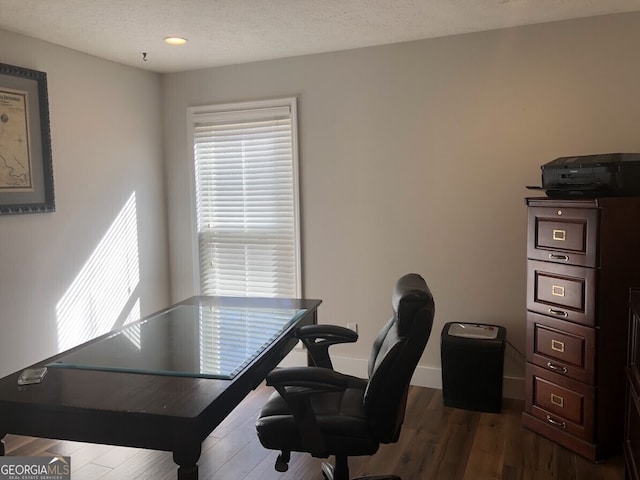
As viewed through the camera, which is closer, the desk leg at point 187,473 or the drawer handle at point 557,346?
the desk leg at point 187,473

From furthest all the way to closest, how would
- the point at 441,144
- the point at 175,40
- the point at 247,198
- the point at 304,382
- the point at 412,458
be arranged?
the point at 247,198 < the point at 441,144 < the point at 175,40 < the point at 412,458 < the point at 304,382

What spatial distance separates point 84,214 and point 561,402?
127 inches

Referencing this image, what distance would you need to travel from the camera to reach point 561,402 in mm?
2805

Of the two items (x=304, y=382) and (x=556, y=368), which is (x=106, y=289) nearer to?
(x=304, y=382)

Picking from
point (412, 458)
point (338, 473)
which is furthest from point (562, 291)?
point (338, 473)

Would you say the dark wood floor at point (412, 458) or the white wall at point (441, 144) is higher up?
the white wall at point (441, 144)

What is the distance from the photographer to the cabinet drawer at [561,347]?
2654mm

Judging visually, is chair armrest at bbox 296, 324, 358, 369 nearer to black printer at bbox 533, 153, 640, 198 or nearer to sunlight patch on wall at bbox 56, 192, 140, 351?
black printer at bbox 533, 153, 640, 198

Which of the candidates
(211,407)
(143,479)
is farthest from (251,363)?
(143,479)

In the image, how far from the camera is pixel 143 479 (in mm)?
2553

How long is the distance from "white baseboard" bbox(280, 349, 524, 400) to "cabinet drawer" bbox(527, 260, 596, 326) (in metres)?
0.76

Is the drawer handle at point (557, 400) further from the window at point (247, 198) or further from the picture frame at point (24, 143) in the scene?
the picture frame at point (24, 143)

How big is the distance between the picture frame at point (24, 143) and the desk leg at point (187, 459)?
2.19 metres

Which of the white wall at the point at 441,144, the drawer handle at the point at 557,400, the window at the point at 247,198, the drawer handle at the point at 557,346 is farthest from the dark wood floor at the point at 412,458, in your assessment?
the window at the point at 247,198
